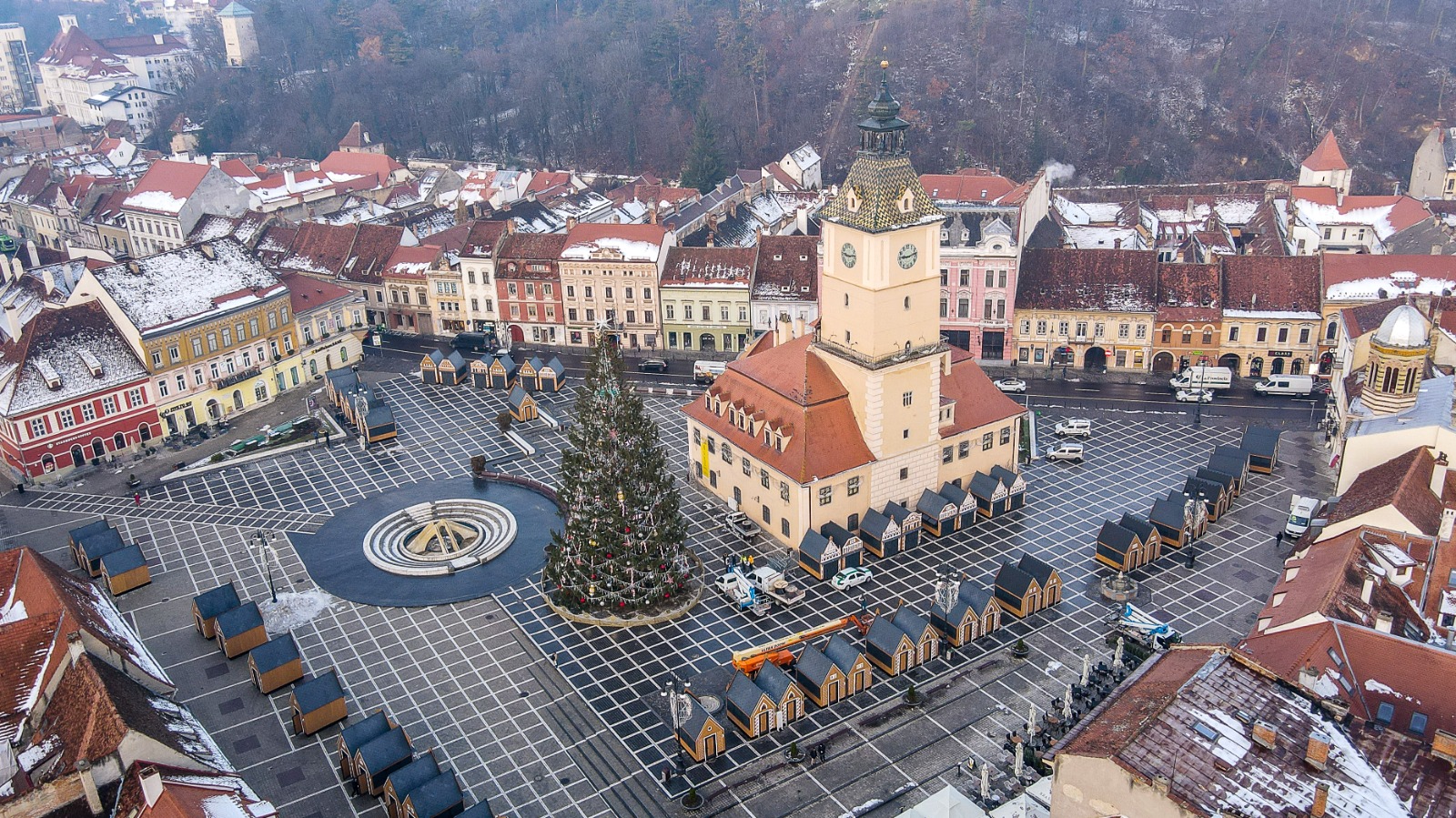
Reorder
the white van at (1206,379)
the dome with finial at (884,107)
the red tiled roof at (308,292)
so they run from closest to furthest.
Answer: the dome with finial at (884,107) < the white van at (1206,379) < the red tiled roof at (308,292)

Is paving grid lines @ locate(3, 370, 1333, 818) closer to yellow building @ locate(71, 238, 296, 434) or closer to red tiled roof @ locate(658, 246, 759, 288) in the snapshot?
yellow building @ locate(71, 238, 296, 434)

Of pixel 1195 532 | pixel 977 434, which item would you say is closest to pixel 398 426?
pixel 977 434

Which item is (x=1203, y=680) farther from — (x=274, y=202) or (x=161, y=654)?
(x=274, y=202)

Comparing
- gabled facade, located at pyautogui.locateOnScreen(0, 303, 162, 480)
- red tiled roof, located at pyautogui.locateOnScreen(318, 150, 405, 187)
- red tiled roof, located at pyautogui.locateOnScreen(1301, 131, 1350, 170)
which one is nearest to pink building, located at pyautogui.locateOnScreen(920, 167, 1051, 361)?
red tiled roof, located at pyautogui.locateOnScreen(1301, 131, 1350, 170)

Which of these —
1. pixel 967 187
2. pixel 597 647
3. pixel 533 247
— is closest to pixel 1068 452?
pixel 597 647

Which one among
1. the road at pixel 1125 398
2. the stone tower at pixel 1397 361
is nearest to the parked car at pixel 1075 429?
the road at pixel 1125 398

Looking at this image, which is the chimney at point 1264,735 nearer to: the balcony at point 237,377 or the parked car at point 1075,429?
the parked car at point 1075,429
